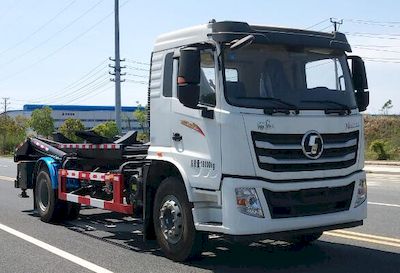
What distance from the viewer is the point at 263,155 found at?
5805 mm

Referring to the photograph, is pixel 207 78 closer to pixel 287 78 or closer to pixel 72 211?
pixel 287 78

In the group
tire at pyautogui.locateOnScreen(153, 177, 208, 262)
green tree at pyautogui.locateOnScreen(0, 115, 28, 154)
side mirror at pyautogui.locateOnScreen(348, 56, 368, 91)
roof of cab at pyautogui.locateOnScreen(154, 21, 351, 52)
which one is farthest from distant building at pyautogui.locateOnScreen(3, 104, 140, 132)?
side mirror at pyautogui.locateOnScreen(348, 56, 368, 91)

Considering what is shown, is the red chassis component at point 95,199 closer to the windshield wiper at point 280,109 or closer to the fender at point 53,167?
the fender at point 53,167

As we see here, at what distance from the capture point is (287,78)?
20.4 feet

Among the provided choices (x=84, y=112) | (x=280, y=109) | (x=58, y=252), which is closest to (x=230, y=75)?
(x=280, y=109)

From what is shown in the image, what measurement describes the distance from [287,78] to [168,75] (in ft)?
4.84

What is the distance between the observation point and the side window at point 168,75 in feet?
22.1

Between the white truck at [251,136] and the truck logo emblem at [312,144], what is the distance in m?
0.01

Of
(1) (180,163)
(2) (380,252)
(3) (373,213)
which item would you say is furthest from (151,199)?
(3) (373,213)

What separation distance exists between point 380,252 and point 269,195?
7.00ft

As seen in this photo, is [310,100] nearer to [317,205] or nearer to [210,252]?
[317,205]

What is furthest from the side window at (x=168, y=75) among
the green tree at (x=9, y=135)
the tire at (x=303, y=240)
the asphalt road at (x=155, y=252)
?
the green tree at (x=9, y=135)

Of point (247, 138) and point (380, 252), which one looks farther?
point (380, 252)

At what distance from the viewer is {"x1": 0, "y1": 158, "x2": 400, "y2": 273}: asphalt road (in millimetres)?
6355
